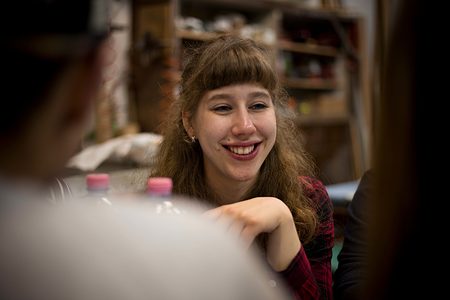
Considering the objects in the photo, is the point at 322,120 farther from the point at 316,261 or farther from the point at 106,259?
the point at 106,259

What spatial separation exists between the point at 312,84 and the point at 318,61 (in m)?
0.35

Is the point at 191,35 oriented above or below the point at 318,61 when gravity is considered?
above

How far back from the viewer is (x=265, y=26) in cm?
390

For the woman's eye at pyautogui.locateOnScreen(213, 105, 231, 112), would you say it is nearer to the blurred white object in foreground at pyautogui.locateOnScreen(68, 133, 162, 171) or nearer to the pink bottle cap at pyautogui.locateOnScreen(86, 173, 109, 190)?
the pink bottle cap at pyautogui.locateOnScreen(86, 173, 109, 190)

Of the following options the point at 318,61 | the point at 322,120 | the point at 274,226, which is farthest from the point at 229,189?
the point at 318,61

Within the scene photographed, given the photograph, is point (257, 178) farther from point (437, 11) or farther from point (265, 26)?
point (265, 26)

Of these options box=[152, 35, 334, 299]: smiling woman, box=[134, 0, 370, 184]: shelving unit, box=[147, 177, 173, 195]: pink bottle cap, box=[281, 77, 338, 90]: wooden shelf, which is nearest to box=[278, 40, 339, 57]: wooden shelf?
box=[134, 0, 370, 184]: shelving unit

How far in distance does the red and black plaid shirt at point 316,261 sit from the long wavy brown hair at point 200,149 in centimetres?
4

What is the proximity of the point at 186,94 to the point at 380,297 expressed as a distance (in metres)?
1.10

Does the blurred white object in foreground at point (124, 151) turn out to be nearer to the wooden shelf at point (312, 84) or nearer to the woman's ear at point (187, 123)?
the woman's ear at point (187, 123)

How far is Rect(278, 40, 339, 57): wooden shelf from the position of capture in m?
4.04

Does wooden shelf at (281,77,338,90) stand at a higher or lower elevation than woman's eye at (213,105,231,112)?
lower

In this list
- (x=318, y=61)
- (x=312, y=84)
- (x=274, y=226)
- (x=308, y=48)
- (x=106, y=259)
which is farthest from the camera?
(x=318, y=61)

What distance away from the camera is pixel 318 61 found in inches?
183
